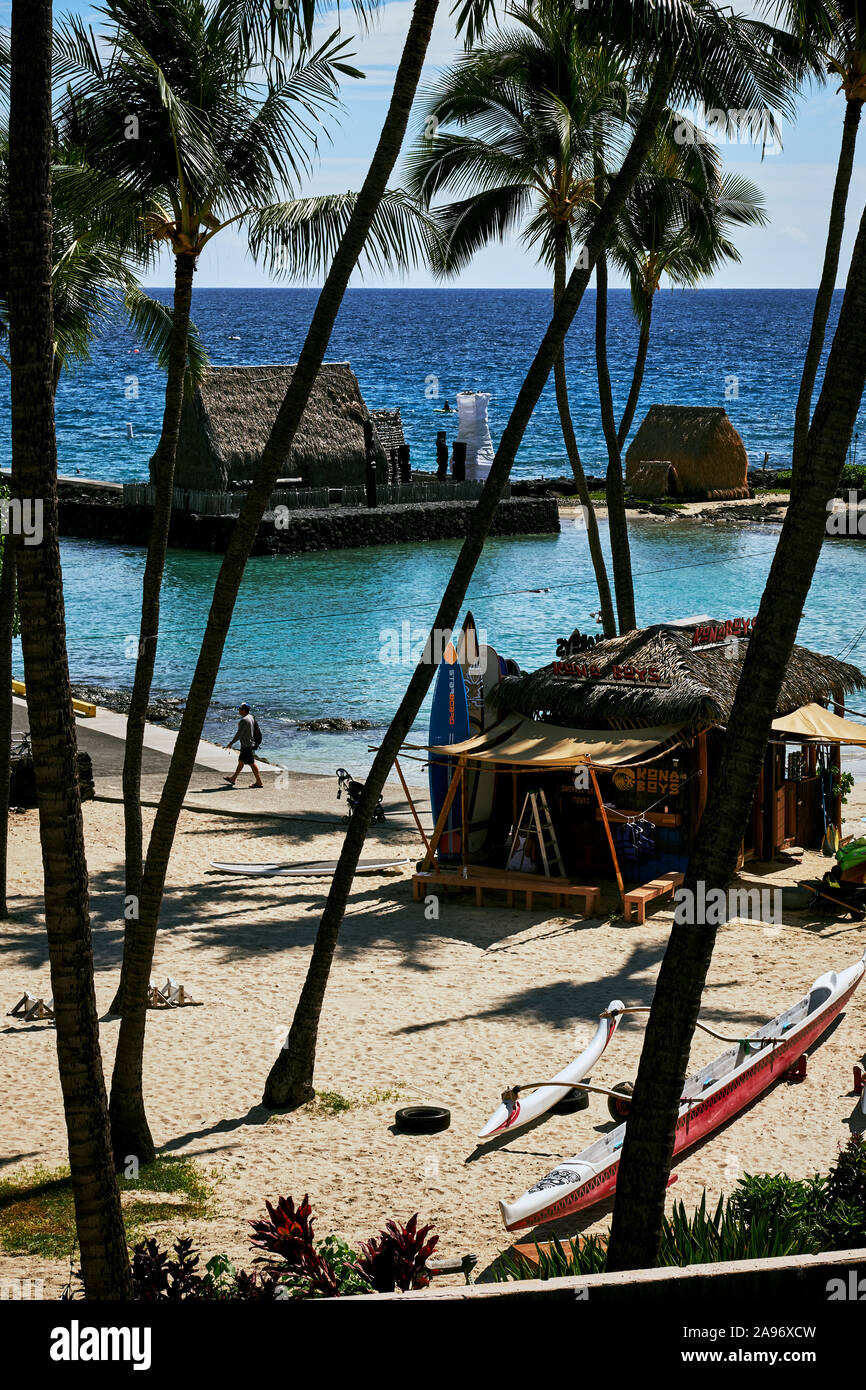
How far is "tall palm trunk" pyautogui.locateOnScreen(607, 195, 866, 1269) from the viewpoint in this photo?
702 centimetres

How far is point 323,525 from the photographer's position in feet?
169

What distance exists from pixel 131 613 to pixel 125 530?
43.2 ft

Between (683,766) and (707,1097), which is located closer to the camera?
(707,1097)

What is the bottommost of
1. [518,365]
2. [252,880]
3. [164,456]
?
[252,880]

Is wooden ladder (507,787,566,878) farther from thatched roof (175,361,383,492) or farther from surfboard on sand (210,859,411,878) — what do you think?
thatched roof (175,361,383,492)

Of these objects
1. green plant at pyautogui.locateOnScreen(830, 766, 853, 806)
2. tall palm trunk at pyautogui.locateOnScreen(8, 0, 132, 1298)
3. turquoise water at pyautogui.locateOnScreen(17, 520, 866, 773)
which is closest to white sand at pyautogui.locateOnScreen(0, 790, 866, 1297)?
green plant at pyautogui.locateOnScreen(830, 766, 853, 806)

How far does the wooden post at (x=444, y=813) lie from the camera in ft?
59.5

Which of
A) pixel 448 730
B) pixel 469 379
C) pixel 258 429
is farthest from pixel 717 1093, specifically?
pixel 469 379

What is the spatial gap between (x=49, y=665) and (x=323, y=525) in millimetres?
45318

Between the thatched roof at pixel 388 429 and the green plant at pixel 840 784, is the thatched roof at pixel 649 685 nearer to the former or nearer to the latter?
the green plant at pixel 840 784

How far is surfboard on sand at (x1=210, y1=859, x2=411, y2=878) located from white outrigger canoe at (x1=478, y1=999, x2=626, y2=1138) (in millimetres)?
6482

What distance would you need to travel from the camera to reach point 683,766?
61.3ft

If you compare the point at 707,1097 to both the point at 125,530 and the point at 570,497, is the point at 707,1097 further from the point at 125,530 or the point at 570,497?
the point at 570,497
